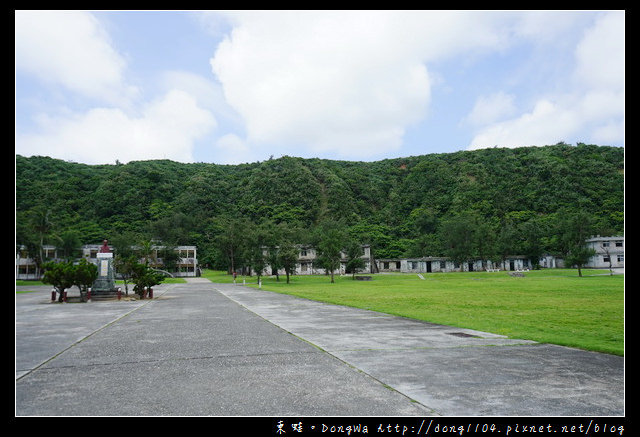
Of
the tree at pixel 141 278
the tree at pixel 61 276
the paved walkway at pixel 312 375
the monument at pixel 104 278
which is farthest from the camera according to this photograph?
the tree at pixel 141 278

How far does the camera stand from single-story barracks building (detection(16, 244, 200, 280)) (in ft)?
251

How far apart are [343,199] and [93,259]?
64415 millimetres

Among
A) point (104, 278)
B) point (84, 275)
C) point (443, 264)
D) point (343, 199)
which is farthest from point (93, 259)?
point (443, 264)

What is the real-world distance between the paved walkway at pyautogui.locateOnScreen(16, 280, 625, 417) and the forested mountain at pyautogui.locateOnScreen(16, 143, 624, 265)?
62141mm

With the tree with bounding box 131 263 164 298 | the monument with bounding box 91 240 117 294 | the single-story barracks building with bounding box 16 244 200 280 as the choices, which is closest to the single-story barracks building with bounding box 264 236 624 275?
the single-story barracks building with bounding box 16 244 200 280

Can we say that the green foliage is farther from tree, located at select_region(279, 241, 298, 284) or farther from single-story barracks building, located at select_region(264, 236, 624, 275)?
single-story barracks building, located at select_region(264, 236, 624, 275)

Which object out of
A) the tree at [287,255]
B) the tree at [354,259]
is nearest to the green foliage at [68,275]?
the tree at [287,255]

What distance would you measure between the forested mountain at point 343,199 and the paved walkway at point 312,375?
2447 inches

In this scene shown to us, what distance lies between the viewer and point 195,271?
85.7 metres

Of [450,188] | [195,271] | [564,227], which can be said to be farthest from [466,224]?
[195,271]

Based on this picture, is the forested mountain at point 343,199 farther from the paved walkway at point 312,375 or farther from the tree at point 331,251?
the paved walkway at point 312,375

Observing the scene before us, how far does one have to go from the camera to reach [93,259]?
8100cm

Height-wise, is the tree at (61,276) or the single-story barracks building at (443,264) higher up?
the tree at (61,276)

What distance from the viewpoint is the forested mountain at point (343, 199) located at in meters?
89.8
